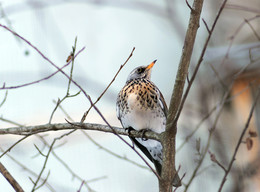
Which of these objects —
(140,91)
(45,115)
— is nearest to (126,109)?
(140,91)

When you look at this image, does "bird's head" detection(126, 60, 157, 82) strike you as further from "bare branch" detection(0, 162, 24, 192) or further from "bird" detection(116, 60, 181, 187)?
"bare branch" detection(0, 162, 24, 192)

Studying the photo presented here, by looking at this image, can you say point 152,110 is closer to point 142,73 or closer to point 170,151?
point 142,73

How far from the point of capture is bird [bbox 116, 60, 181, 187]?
14.6ft

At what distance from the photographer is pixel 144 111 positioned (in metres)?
4.47

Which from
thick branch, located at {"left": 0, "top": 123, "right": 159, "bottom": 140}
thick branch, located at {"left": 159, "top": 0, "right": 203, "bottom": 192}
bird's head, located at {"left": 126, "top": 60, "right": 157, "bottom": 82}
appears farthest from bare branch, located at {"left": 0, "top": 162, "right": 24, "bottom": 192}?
bird's head, located at {"left": 126, "top": 60, "right": 157, "bottom": 82}

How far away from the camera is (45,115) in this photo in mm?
7445

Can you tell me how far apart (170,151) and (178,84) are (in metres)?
0.47

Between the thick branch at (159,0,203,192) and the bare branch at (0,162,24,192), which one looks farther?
the bare branch at (0,162,24,192)

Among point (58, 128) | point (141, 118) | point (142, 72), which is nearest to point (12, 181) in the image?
point (58, 128)

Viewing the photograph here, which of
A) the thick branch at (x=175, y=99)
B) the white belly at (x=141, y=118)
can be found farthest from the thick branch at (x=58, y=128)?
the white belly at (x=141, y=118)

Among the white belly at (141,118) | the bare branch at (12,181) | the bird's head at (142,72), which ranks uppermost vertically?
the bird's head at (142,72)

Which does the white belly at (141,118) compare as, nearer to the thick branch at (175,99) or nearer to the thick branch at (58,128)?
the thick branch at (58,128)

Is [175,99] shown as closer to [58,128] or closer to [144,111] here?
[58,128]

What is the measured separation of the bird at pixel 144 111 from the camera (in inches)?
175
